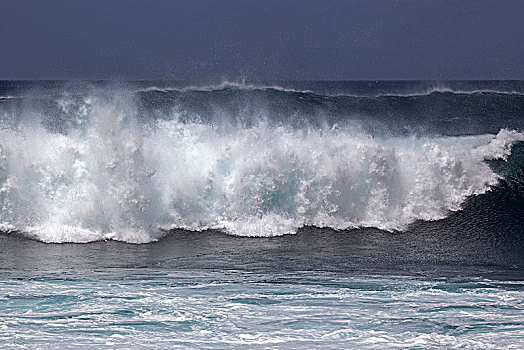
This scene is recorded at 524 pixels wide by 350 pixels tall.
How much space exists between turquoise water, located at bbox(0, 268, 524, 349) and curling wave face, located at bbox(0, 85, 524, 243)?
9.43 feet

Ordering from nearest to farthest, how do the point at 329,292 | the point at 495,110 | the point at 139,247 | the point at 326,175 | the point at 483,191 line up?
1. the point at 329,292
2. the point at 139,247
3. the point at 326,175
4. the point at 483,191
5. the point at 495,110

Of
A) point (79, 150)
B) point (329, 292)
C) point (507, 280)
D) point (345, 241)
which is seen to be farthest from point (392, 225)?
point (79, 150)

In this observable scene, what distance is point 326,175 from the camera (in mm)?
11977

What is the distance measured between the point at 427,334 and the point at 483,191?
766 cm

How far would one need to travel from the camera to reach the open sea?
6.04m

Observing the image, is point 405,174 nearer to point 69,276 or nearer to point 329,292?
point 329,292

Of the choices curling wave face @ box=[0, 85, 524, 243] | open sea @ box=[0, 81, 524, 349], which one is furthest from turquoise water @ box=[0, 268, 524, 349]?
curling wave face @ box=[0, 85, 524, 243]

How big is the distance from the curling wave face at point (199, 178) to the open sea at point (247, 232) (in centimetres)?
3

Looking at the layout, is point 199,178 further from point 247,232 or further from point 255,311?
point 255,311

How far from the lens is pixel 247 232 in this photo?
10.6m


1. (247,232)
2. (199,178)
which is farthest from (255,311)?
(199,178)

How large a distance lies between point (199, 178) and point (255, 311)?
569 cm

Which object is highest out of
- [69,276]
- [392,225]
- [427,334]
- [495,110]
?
[495,110]

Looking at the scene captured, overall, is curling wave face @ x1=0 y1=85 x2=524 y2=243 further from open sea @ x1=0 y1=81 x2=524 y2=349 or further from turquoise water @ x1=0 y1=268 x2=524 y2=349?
turquoise water @ x1=0 y1=268 x2=524 y2=349
